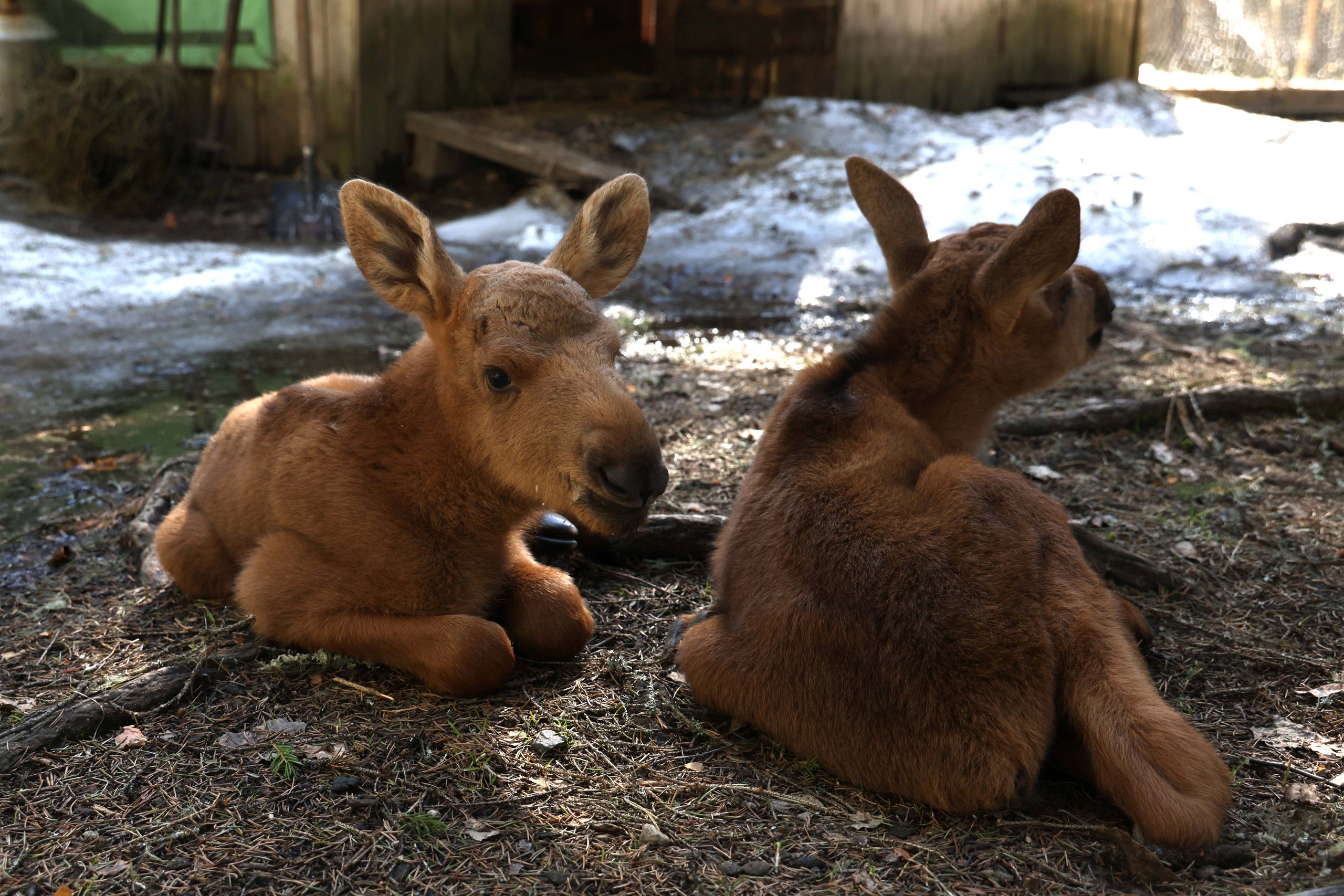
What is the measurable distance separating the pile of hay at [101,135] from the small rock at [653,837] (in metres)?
12.8

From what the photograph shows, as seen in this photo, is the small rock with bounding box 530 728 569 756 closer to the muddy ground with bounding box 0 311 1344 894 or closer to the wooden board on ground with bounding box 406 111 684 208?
the muddy ground with bounding box 0 311 1344 894

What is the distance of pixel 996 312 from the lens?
14.6ft

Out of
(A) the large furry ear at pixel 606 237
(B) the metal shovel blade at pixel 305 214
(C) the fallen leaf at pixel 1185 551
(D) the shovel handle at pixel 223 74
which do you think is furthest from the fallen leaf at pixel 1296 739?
(D) the shovel handle at pixel 223 74

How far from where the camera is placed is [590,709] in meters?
3.82

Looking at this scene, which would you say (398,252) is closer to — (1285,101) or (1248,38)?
(1285,101)

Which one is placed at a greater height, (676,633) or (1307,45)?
(1307,45)

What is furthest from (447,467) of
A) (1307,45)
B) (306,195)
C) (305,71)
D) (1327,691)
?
(1307,45)

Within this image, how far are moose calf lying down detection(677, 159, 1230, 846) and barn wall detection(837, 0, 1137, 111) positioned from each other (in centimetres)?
1336

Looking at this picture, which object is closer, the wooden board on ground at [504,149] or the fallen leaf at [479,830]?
the fallen leaf at [479,830]

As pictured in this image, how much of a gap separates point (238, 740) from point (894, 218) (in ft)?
11.8

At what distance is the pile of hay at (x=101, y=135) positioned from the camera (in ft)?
42.5

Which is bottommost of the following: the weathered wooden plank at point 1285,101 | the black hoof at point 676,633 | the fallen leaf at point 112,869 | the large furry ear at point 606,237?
the fallen leaf at point 112,869

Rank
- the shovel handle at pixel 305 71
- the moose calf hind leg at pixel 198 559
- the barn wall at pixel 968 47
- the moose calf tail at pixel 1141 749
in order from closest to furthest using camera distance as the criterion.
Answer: the moose calf tail at pixel 1141 749 → the moose calf hind leg at pixel 198 559 → the shovel handle at pixel 305 71 → the barn wall at pixel 968 47

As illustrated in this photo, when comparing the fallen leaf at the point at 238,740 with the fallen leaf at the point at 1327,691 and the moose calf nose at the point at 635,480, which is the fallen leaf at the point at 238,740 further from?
the fallen leaf at the point at 1327,691
